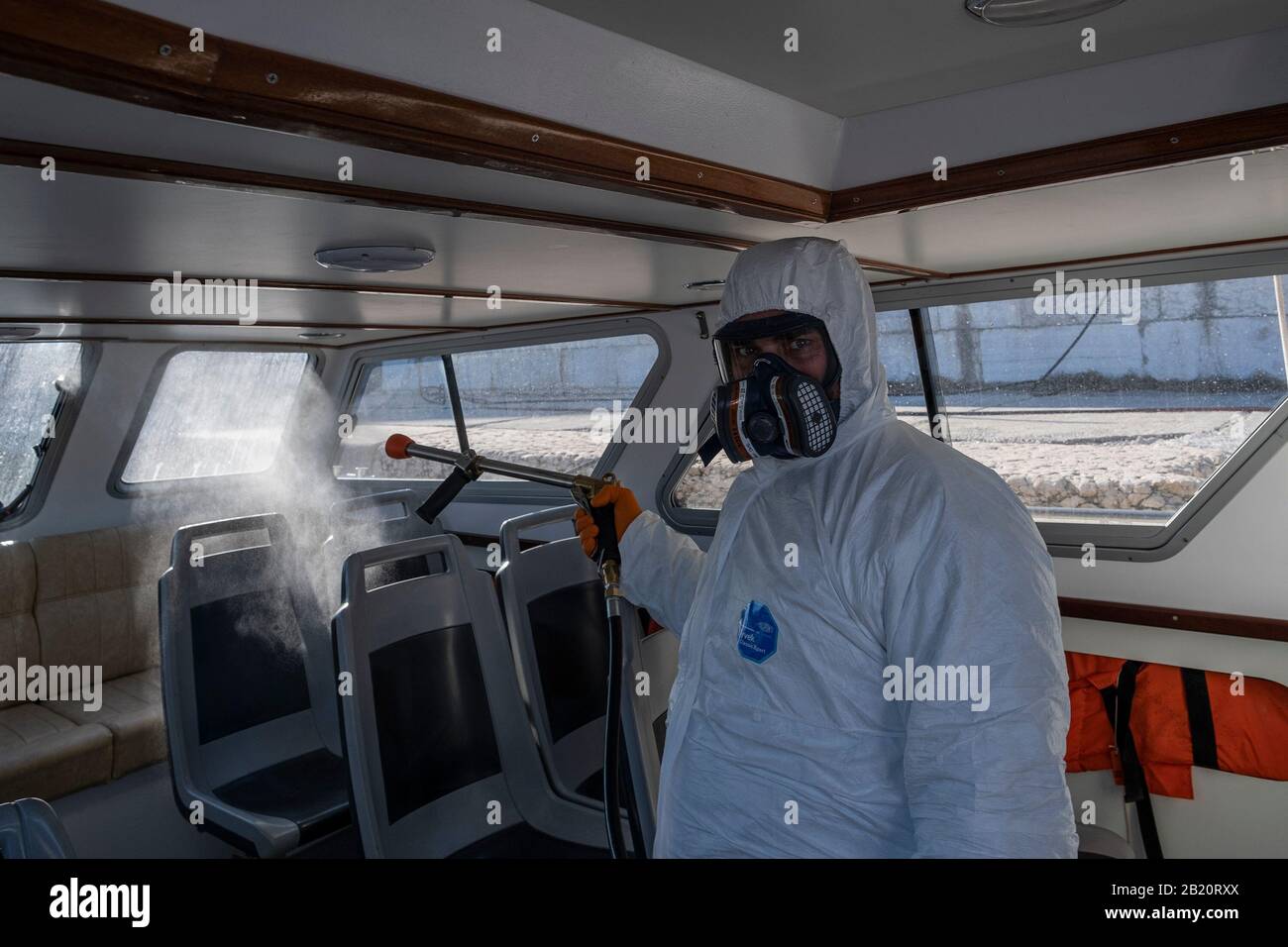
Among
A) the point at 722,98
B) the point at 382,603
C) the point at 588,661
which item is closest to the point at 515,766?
the point at 588,661

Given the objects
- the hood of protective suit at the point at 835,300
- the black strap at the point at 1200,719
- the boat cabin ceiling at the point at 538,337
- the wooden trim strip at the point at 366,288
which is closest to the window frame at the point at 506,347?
the boat cabin ceiling at the point at 538,337

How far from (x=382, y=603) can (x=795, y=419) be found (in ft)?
5.02

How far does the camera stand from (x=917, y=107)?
1.60m

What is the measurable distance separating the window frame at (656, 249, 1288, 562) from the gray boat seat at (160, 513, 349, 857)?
275 centimetres

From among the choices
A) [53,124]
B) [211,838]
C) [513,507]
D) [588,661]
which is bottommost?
[211,838]

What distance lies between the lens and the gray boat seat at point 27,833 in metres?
0.80

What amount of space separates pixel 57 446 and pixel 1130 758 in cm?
521

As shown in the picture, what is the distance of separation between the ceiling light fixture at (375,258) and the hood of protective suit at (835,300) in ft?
4.04

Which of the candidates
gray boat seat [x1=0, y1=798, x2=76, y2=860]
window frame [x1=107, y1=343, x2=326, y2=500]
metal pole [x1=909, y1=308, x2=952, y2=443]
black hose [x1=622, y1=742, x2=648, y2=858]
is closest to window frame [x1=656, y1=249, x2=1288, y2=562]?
metal pole [x1=909, y1=308, x2=952, y2=443]

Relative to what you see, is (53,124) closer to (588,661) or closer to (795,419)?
(795,419)

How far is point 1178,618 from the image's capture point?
286 cm

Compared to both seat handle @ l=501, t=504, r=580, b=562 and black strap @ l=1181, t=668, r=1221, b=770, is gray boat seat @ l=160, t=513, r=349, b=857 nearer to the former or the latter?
seat handle @ l=501, t=504, r=580, b=562
